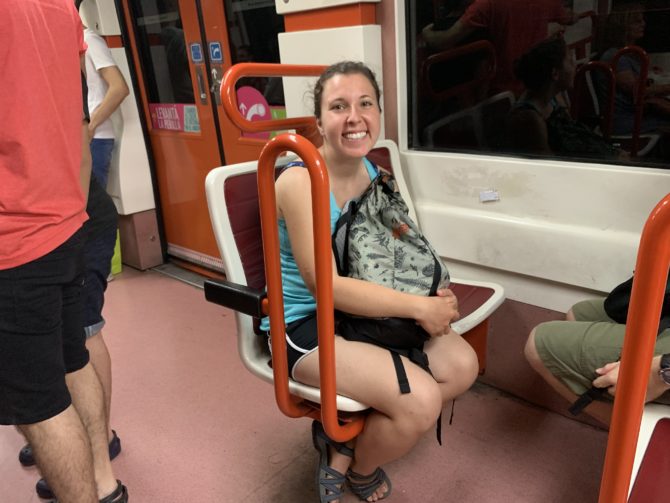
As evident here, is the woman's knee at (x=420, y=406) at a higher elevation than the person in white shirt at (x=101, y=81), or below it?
below

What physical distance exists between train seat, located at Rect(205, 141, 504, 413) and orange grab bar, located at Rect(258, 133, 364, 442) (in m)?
0.10

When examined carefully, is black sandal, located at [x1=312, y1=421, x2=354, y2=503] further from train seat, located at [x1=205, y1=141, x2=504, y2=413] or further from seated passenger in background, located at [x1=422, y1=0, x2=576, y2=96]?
seated passenger in background, located at [x1=422, y1=0, x2=576, y2=96]

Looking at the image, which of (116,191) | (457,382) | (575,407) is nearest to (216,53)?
(116,191)

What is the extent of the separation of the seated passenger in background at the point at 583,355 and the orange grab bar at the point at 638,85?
53cm

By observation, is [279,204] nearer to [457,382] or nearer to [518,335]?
[457,382]

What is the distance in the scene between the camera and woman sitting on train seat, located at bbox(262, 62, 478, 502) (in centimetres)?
132

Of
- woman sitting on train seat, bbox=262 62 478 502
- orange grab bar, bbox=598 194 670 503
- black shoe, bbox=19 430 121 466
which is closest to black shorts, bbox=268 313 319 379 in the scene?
woman sitting on train seat, bbox=262 62 478 502

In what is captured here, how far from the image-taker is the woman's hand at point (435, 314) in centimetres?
134

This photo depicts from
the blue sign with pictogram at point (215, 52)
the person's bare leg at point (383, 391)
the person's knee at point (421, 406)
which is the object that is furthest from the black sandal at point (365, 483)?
the blue sign with pictogram at point (215, 52)

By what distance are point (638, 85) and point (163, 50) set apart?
2610 millimetres

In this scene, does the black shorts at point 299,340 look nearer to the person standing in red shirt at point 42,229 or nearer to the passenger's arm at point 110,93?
the person standing in red shirt at point 42,229

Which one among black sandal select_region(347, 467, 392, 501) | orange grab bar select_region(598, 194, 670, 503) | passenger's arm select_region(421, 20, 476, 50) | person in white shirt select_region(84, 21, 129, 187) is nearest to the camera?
orange grab bar select_region(598, 194, 670, 503)

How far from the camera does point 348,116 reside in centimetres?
142

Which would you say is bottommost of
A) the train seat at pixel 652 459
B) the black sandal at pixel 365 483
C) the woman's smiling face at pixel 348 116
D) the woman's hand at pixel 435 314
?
the black sandal at pixel 365 483
